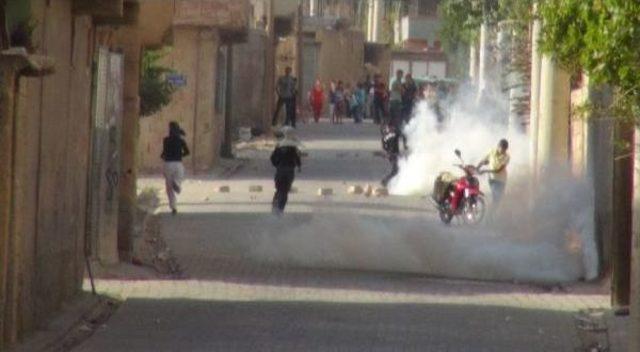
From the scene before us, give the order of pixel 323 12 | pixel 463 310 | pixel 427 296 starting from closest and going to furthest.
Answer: pixel 463 310, pixel 427 296, pixel 323 12

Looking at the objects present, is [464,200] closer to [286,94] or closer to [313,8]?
[286,94]

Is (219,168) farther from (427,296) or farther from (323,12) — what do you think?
(323,12)

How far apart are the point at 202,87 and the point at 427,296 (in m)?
20.8

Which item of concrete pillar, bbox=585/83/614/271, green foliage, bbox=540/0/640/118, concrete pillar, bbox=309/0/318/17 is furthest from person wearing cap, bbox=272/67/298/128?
concrete pillar, bbox=309/0/318/17

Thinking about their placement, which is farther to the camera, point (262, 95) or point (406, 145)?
point (262, 95)

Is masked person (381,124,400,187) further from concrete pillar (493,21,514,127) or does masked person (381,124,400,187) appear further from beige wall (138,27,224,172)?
beige wall (138,27,224,172)

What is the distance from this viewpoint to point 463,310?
2062 cm

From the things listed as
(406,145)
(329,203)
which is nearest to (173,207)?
(329,203)

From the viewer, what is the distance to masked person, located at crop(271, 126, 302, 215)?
30.4m

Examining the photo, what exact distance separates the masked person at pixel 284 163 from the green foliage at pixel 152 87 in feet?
12.9

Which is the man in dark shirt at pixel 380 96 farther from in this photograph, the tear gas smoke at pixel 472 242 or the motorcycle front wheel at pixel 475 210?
the tear gas smoke at pixel 472 242

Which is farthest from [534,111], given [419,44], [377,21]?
[377,21]

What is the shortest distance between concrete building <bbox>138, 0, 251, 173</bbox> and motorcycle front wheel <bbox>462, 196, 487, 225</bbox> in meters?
11.4

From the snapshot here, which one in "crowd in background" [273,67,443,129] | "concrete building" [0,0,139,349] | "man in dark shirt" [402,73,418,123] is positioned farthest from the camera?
"crowd in background" [273,67,443,129]
